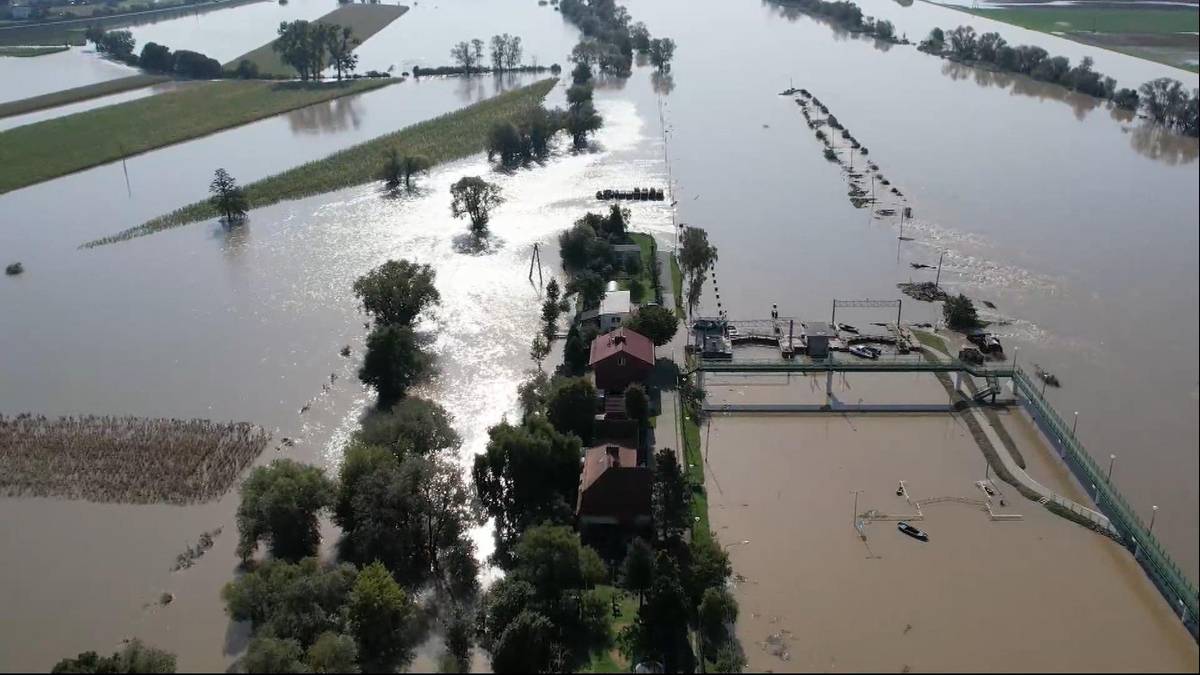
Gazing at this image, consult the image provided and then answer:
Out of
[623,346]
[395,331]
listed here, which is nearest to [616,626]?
[623,346]

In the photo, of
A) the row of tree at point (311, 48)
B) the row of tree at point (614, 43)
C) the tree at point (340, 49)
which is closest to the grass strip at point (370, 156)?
the row of tree at point (614, 43)

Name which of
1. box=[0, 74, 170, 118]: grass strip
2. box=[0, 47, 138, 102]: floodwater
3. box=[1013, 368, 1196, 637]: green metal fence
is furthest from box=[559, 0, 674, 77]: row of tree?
box=[1013, 368, 1196, 637]: green metal fence

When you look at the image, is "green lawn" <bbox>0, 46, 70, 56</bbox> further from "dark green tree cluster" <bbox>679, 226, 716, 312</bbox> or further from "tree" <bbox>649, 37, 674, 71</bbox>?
"dark green tree cluster" <bbox>679, 226, 716, 312</bbox>

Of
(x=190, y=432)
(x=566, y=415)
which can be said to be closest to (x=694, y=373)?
(x=566, y=415)

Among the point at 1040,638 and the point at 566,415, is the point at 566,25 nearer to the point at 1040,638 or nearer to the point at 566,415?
the point at 566,415

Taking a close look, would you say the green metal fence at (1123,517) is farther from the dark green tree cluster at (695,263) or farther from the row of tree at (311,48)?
the row of tree at (311,48)
